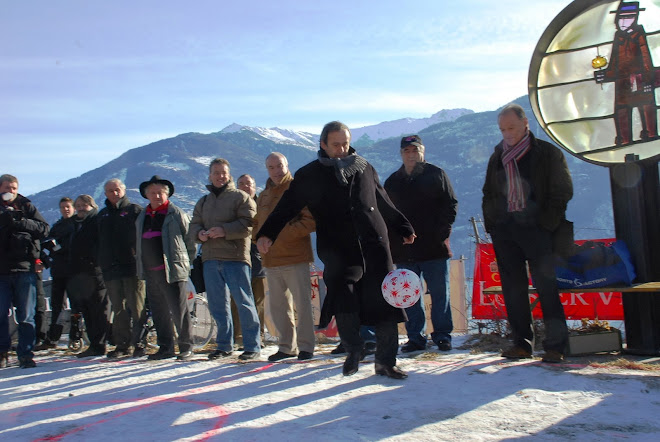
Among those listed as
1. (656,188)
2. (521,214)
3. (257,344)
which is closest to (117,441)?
(257,344)

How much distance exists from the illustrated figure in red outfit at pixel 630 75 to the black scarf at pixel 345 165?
2.42 metres

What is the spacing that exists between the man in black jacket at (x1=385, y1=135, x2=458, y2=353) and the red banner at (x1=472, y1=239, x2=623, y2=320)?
83cm

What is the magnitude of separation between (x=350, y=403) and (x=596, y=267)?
254cm

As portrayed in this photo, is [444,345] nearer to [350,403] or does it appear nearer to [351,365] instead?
[351,365]

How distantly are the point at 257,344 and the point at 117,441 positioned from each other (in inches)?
107

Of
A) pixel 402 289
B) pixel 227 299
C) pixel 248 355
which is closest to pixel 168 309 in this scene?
pixel 227 299

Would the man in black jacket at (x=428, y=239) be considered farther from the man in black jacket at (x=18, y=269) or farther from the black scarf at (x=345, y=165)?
the man in black jacket at (x=18, y=269)

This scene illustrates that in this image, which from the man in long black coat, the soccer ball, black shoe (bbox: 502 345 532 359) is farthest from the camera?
black shoe (bbox: 502 345 532 359)

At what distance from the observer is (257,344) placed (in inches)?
236

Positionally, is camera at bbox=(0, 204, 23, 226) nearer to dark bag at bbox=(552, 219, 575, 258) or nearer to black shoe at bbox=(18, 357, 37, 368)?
black shoe at bbox=(18, 357, 37, 368)

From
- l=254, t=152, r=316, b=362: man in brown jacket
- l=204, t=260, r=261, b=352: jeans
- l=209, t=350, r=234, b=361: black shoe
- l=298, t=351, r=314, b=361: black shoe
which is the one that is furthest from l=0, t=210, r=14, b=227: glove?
l=298, t=351, r=314, b=361: black shoe

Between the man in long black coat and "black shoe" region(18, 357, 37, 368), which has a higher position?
the man in long black coat

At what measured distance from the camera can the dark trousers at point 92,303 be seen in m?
7.21

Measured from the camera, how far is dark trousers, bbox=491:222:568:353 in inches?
184
